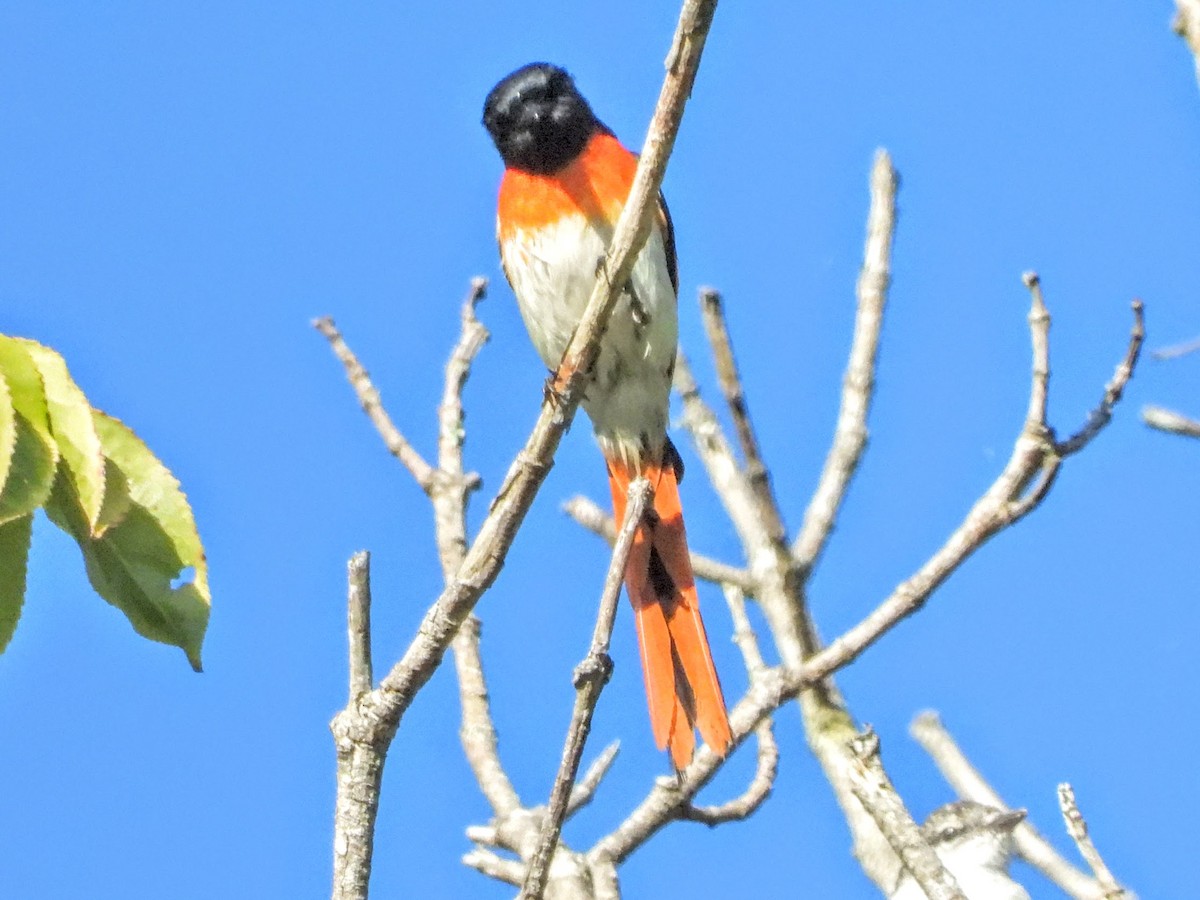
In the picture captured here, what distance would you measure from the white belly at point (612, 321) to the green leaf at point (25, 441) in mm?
1961

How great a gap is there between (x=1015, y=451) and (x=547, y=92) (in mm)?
1686

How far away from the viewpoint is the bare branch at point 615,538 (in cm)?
396

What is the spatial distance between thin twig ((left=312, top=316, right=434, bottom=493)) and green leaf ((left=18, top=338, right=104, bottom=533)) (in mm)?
1861

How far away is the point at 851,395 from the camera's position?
399cm

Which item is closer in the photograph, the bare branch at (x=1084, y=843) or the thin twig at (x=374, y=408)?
the bare branch at (x=1084, y=843)

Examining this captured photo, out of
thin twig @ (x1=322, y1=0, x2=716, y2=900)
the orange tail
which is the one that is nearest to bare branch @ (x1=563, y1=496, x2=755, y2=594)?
the orange tail

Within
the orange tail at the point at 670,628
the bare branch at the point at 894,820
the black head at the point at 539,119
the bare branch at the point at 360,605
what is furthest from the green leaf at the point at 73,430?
the black head at the point at 539,119

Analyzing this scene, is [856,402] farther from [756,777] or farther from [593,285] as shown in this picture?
[756,777]

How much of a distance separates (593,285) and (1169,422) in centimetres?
137

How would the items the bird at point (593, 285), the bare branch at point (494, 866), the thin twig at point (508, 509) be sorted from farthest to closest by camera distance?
the bird at point (593, 285) < the bare branch at point (494, 866) < the thin twig at point (508, 509)

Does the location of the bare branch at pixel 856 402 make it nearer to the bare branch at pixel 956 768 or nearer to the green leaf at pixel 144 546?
the bare branch at pixel 956 768

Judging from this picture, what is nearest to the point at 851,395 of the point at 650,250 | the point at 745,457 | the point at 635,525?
the point at 745,457

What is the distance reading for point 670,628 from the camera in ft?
11.6

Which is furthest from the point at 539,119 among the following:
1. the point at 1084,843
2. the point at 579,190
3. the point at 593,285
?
the point at 1084,843
